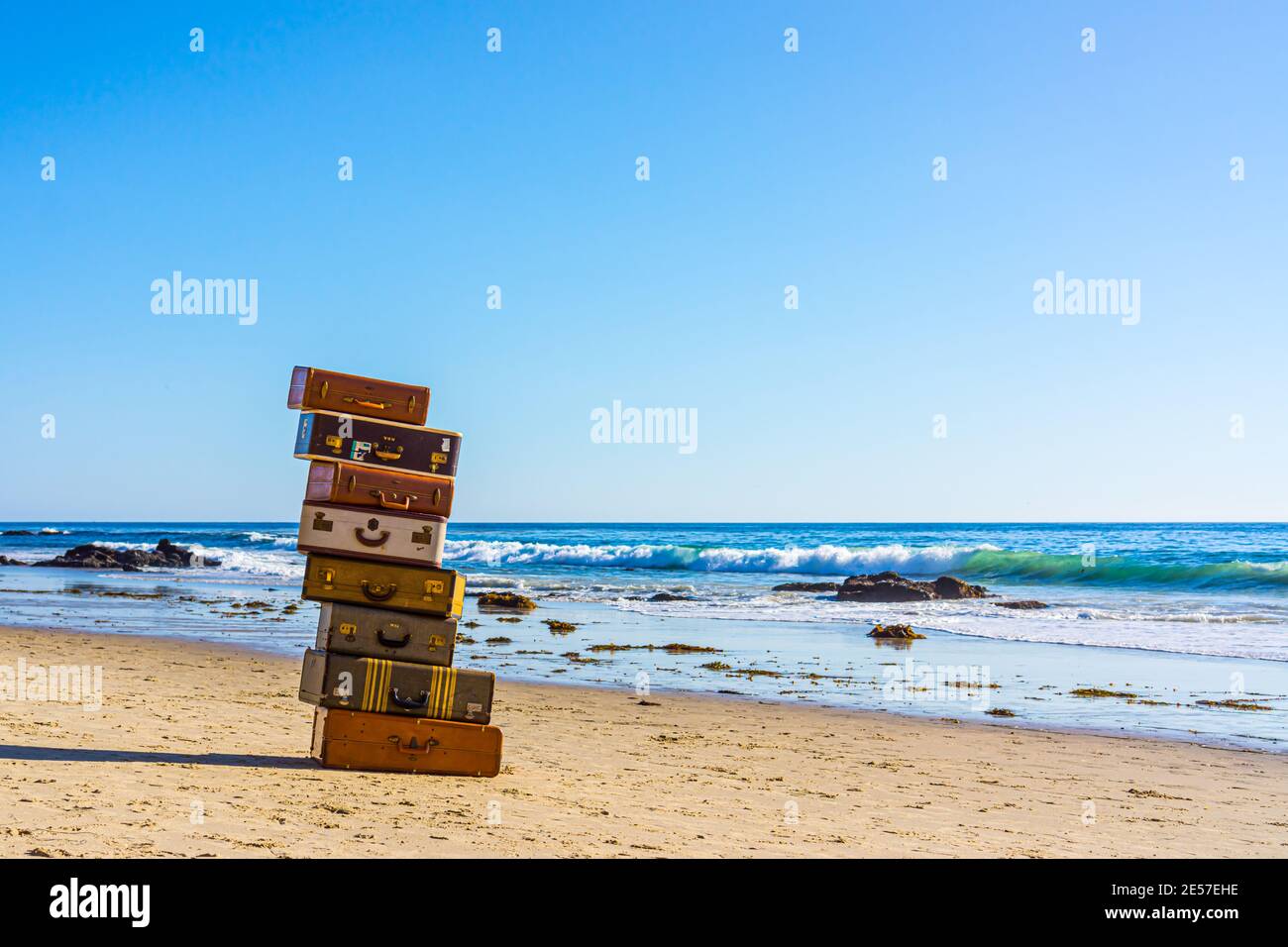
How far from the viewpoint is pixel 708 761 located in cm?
1005

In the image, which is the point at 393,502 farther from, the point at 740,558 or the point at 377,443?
the point at 740,558

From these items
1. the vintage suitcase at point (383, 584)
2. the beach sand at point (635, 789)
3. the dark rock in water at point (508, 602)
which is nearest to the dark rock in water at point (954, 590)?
the dark rock in water at point (508, 602)

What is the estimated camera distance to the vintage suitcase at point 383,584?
29.4 ft

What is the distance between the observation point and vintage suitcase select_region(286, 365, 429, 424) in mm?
8875

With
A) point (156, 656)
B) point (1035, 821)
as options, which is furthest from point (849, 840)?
point (156, 656)

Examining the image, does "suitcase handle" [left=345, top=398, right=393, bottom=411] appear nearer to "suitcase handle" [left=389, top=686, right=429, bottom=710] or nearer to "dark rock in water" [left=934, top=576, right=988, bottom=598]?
"suitcase handle" [left=389, top=686, right=429, bottom=710]

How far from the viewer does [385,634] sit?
29.9ft

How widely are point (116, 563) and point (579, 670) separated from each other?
120 ft

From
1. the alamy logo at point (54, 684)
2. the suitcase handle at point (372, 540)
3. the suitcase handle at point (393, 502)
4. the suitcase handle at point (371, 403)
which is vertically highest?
the suitcase handle at point (371, 403)
